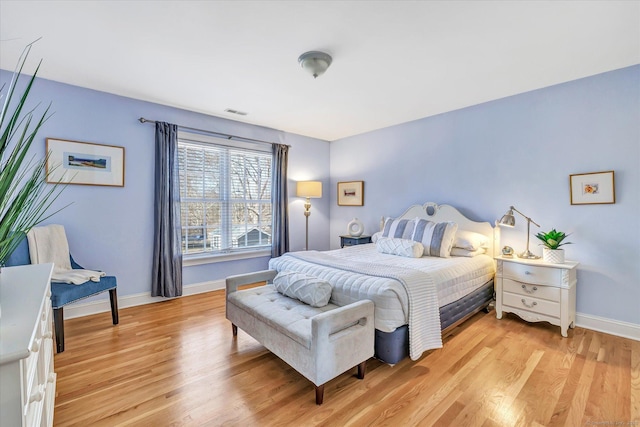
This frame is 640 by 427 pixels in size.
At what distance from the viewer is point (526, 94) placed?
3.09 meters

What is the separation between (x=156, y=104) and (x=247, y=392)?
3336 mm

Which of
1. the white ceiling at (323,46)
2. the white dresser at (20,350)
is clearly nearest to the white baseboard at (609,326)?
the white ceiling at (323,46)

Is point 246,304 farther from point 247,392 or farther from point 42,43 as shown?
point 42,43

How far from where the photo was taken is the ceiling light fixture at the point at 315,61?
7.58 feet

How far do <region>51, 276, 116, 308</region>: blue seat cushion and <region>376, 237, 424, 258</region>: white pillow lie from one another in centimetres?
283

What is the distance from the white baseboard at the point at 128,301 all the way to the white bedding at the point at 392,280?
4.62 ft

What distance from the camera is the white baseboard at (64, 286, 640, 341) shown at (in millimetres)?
2573

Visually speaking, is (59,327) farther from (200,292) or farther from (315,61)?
(315,61)

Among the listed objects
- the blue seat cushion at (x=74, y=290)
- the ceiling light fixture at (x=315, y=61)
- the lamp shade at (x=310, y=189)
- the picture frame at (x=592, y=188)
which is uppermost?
the ceiling light fixture at (x=315, y=61)

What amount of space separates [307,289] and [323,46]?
1.89 meters

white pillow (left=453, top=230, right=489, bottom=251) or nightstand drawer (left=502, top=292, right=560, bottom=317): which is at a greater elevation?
white pillow (left=453, top=230, right=489, bottom=251)

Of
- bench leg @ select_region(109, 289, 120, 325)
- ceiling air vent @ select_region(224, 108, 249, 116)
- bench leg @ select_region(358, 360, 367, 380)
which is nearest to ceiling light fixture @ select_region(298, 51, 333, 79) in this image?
ceiling air vent @ select_region(224, 108, 249, 116)

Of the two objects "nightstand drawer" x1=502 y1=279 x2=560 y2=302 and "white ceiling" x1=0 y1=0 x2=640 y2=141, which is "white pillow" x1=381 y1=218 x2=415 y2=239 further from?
"white ceiling" x1=0 y1=0 x2=640 y2=141

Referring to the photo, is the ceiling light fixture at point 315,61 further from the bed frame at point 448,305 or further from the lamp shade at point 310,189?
the lamp shade at point 310,189
